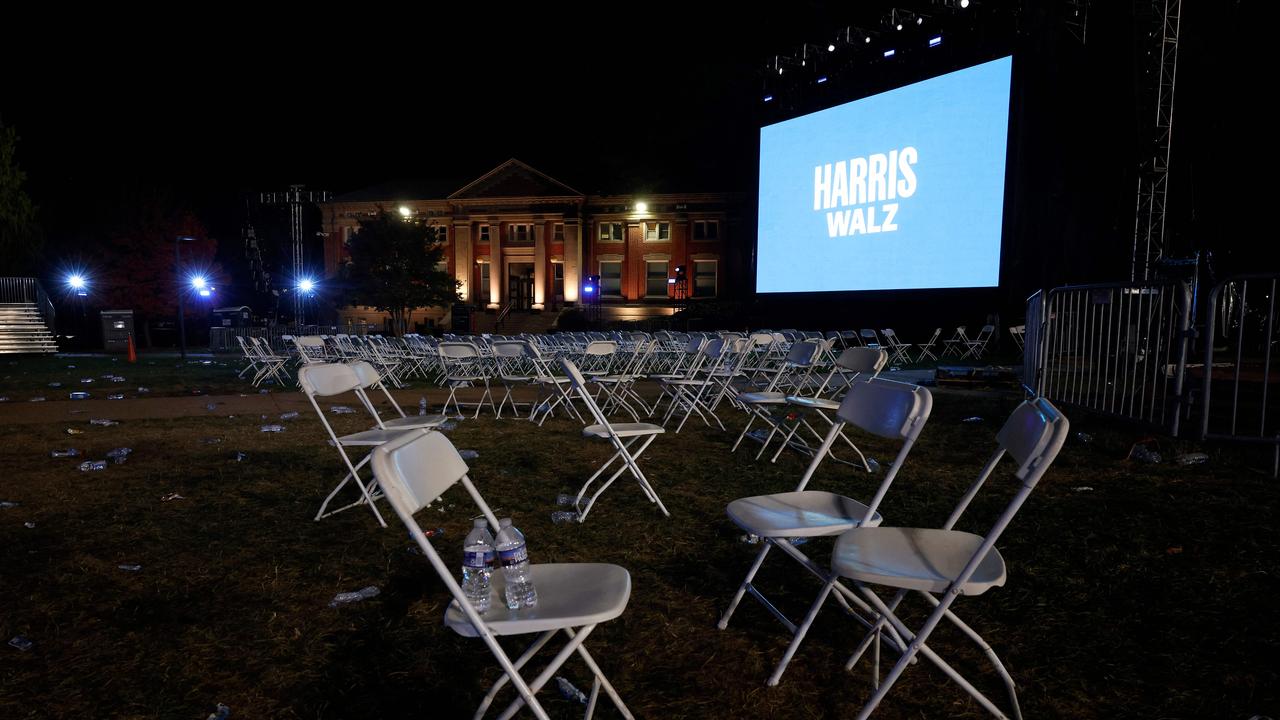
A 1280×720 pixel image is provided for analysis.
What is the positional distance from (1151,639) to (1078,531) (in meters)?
1.31

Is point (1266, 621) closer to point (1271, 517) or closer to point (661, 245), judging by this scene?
point (1271, 517)

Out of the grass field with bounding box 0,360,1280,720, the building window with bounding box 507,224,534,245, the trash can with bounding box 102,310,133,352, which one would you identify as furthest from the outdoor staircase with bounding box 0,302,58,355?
the building window with bounding box 507,224,534,245

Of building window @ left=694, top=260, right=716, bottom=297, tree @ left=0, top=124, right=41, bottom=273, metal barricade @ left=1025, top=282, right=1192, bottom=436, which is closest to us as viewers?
metal barricade @ left=1025, top=282, right=1192, bottom=436

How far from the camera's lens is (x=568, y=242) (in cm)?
4100

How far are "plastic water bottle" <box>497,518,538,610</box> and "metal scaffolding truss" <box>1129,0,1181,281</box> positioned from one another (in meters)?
13.0

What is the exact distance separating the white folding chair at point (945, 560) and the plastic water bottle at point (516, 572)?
93cm

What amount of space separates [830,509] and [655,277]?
3945cm

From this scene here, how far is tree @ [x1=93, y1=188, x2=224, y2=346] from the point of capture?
1232 inches

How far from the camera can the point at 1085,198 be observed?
16250 mm

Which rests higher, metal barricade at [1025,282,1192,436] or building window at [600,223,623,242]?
building window at [600,223,623,242]

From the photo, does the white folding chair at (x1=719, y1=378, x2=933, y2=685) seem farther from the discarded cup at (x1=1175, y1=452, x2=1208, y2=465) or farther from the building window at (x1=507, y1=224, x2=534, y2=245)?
the building window at (x1=507, y1=224, x2=534, y2=245)

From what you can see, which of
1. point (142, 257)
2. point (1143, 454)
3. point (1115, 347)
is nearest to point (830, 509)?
point (1143, 454)

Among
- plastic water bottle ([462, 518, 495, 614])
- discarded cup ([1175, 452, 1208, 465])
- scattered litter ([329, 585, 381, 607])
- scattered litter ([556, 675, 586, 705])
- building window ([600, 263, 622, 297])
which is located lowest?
scattered litter ([329, 585, 381, 607])

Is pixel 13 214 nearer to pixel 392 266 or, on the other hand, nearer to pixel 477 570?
pixel 392 266
